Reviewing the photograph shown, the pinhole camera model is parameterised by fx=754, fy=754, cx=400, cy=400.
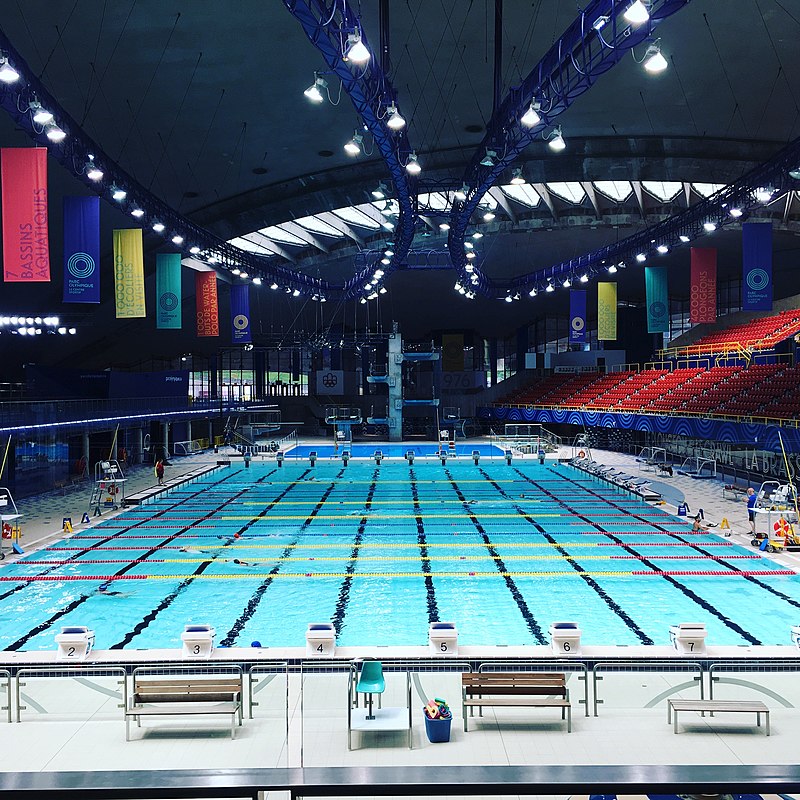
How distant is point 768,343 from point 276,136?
23.6 metres

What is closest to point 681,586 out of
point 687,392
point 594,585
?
point 594,585

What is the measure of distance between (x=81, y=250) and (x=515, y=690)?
41.1 ft

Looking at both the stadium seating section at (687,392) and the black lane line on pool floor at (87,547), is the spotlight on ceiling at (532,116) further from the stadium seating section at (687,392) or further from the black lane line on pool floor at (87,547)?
the stadium seating section at (687,392)

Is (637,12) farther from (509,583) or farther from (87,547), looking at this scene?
(87,547)

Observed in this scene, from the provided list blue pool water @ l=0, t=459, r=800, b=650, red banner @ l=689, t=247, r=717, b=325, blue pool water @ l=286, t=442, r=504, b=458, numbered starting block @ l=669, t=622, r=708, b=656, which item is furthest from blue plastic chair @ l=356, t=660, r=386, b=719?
blue pool water @ l=286, t=442, r=504, b=458

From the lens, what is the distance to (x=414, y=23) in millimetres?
16469

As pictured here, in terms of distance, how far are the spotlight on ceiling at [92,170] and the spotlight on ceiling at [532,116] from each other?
8.99 m

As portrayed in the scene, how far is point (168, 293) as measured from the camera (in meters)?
21.5

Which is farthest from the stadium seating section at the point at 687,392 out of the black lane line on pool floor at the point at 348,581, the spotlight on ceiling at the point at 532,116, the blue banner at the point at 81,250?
the blue banner at the point at 81,250

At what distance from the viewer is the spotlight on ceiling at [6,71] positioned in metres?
11.3

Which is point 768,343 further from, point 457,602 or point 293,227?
point 457,602

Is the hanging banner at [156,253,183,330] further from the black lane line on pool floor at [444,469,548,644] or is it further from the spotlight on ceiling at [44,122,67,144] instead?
the black lane line on pool floor at [444,469,548,644]

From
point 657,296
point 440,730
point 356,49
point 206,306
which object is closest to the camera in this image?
point 440,730

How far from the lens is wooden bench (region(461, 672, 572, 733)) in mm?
6637
